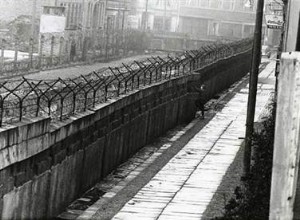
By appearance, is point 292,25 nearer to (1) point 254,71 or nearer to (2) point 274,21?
(1) point 254,71

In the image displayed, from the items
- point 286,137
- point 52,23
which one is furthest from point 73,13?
point 286,137

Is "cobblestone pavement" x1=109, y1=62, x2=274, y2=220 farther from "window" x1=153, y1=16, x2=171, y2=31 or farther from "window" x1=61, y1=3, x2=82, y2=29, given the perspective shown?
"window" x1=153, y1=16, x2=171, y2=31

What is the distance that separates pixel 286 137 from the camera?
1098cm

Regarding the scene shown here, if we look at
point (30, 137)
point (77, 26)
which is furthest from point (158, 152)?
point (77, 26)

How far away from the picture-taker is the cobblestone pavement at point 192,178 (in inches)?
774

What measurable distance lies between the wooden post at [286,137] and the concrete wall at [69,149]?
5.93 metres

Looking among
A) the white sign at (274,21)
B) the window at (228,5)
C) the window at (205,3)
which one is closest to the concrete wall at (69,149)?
the white sign at (274,21)

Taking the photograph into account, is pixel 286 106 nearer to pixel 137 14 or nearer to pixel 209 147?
pixel 209 147

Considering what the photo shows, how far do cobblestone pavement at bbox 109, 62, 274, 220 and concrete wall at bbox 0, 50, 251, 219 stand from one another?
1.22 metres

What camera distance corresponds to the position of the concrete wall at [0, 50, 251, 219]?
16438 millimetres

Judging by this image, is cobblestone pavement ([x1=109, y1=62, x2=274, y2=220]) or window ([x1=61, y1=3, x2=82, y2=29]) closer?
cobblestone pavement ([x1=109, y1=62, x2=274, y2=220])

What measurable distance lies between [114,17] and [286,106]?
71040 millimetres

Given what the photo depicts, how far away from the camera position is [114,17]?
267 feet

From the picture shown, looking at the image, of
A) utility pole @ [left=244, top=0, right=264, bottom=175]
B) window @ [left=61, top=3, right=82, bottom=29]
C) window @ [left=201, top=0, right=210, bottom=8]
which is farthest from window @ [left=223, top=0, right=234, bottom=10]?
utility pole @ [left=244, top=0, right=264, bottom=175]
